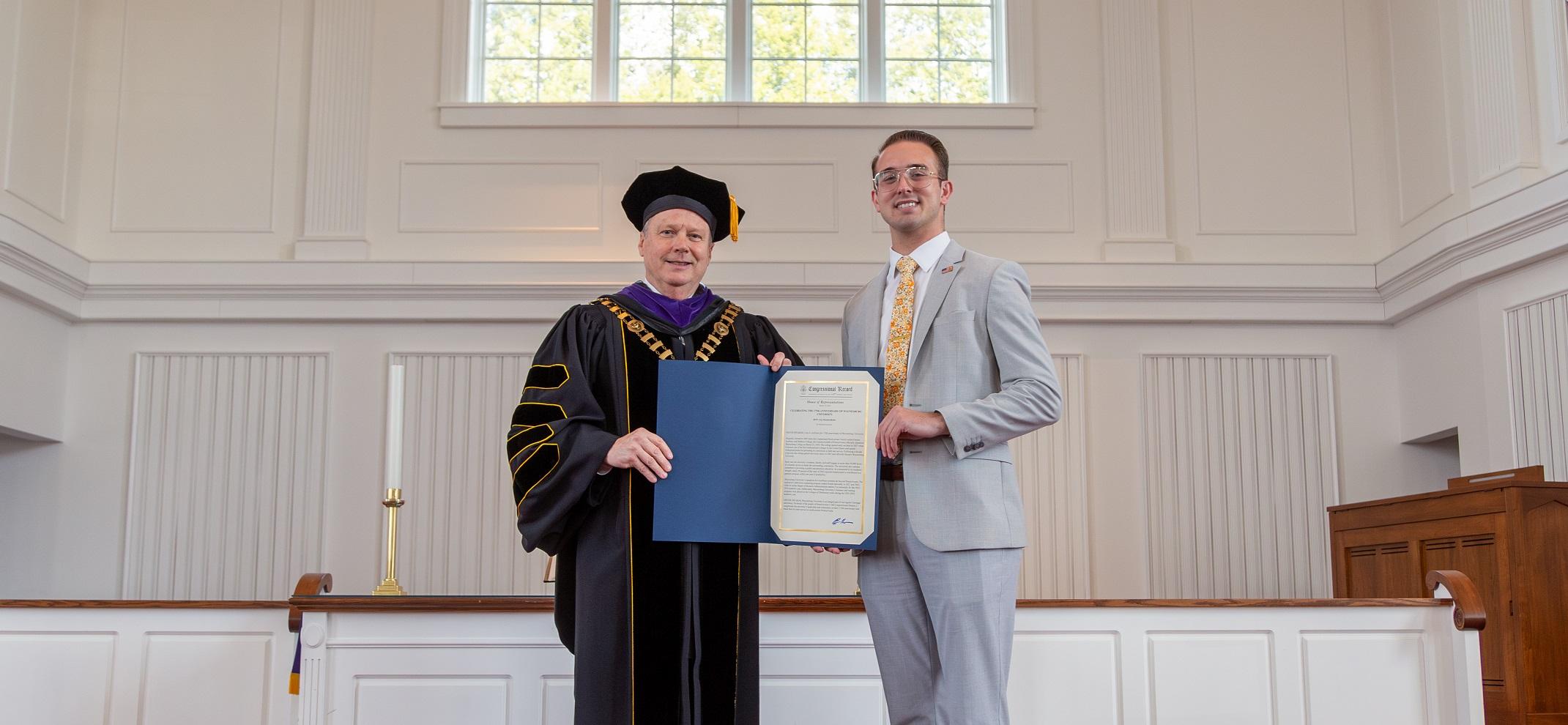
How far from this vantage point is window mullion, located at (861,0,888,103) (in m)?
7.17

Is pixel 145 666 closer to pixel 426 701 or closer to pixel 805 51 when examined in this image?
pixel 426 701

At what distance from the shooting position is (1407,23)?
6719mm

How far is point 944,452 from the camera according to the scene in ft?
8.58

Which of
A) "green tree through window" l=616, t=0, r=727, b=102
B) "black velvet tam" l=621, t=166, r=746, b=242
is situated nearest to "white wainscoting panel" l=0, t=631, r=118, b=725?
"black velvet tam" l=621, t=166, r=746, b=242

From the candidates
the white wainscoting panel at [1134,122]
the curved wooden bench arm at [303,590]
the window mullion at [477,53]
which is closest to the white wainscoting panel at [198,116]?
the window mullion at [477,53]

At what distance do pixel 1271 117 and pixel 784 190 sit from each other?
263 centimetres

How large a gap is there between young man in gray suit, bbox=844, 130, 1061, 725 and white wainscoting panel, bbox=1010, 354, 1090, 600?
154 inches

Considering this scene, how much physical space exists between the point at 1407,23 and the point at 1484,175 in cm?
115

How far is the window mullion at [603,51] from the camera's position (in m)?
7.14

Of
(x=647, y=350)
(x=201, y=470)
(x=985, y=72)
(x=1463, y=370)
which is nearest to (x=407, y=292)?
(x=201, y=470)

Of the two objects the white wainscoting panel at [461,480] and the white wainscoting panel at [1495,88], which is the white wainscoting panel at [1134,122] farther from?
the white wainscoting panel at [461,480]

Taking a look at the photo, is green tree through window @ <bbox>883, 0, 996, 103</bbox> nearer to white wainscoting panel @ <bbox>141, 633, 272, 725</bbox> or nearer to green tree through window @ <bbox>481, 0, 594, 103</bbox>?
green tree through window @ <bbox>481, 0, 594, 103</bbox>

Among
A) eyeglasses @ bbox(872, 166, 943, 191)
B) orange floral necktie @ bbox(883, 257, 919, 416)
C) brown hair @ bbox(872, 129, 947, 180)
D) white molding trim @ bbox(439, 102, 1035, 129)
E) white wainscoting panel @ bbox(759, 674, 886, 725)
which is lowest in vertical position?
white wainscoting panel @ bbox(759, 674, 886, 725)

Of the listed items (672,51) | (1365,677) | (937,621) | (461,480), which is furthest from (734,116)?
(937,621)
